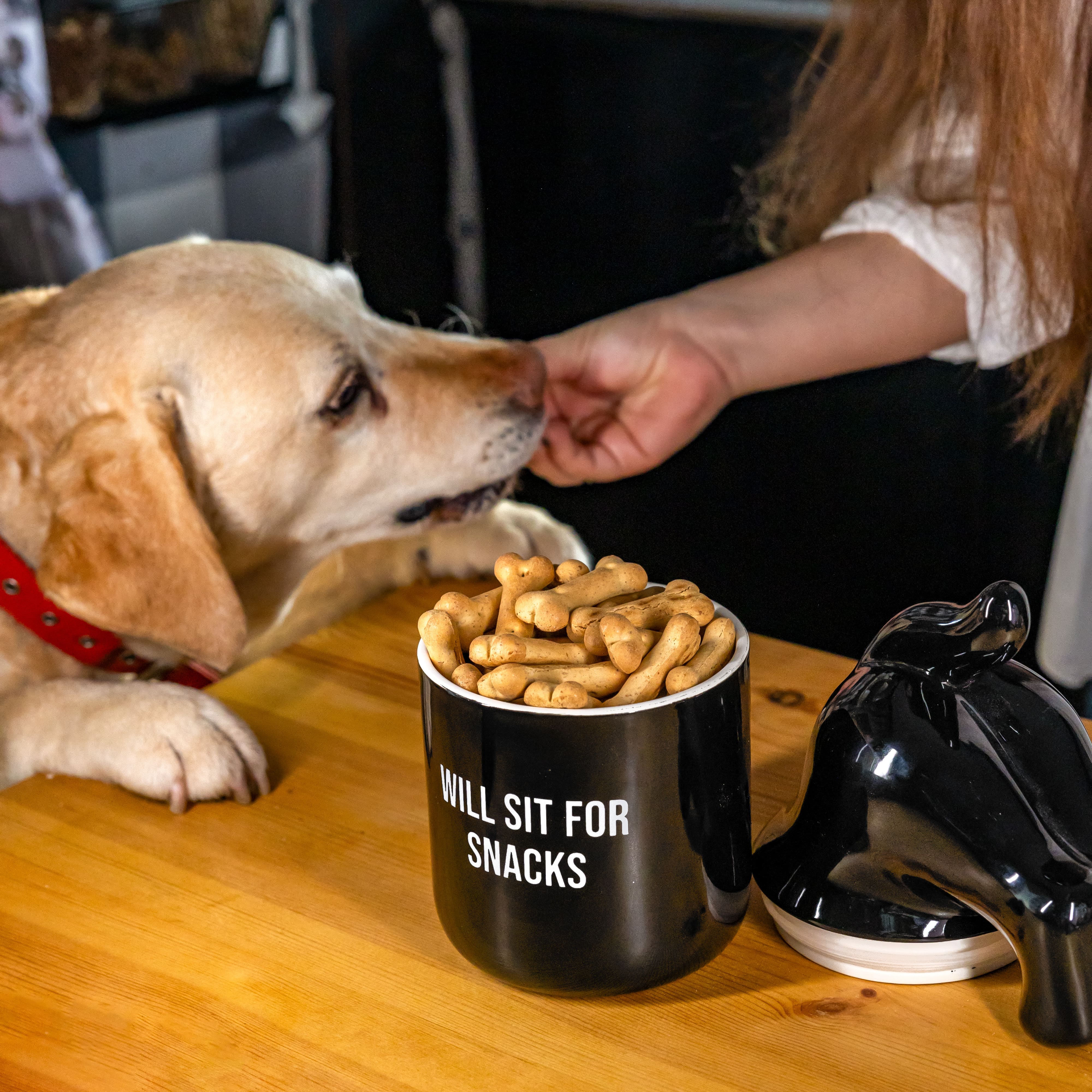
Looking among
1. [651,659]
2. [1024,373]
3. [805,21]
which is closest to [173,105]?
[805,21]

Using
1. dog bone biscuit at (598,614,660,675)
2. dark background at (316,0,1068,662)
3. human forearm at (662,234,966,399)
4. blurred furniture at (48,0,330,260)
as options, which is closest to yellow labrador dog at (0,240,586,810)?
human forearm at (662,234,966,399)

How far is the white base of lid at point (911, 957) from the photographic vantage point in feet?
1.44

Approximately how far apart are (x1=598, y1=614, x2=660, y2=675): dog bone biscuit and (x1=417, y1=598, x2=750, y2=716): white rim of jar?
0.05 feet

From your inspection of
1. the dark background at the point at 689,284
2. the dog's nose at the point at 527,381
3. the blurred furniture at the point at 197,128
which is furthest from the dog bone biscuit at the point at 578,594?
the blurred furniture at the point at 197,128

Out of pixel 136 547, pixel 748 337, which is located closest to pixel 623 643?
pixel 136 547

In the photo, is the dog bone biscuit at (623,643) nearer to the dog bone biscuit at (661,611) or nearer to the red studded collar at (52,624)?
the dog bone biscuit at (661,611)

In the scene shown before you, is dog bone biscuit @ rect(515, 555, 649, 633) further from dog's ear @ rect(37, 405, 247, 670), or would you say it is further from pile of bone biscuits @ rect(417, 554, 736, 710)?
Answer: dog's ear @ rect(37, 405, 247, 670)

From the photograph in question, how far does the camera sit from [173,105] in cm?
210

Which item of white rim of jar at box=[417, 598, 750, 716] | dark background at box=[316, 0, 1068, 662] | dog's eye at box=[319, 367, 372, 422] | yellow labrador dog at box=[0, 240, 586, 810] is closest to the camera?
white rim of jar at box=[417, 598, 750, 716]

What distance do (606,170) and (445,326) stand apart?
29.6 inches

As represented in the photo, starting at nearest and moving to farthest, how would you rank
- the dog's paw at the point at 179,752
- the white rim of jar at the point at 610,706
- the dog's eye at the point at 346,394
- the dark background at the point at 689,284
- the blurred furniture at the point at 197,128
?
the white rim of jar at the point at 610,706
the dog's paw at the point at 179,752
the dog's eye at the point at 346,394
the dark background at the point at 689,284
the blurred furniture at the point at 197,128

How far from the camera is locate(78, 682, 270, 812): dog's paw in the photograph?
0.58 meters

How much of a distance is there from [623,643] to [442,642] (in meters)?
0.07

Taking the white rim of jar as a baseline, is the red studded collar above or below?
below
